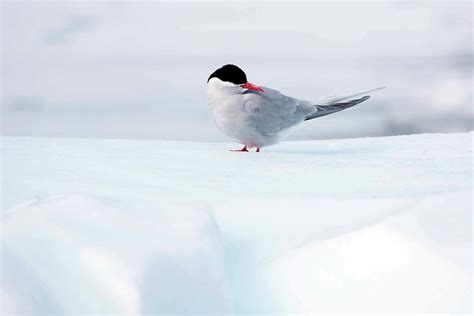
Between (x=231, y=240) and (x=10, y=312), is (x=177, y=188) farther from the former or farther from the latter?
(x=10, y=312)

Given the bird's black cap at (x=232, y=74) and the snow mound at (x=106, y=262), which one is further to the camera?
the bird's black cap at (x=232, y=74)

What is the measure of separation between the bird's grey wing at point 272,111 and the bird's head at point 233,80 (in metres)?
0.05

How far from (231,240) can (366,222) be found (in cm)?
39

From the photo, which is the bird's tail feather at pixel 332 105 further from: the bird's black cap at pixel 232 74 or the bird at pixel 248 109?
the bird's black cap at pixel 232 74

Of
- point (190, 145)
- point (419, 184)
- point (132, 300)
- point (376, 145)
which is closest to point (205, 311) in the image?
point (132, 300)

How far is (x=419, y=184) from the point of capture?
7.11 feet

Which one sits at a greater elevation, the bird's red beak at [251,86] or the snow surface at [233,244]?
the bird's red beak at [251,86]

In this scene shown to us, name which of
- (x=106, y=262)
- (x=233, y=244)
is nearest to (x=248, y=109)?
(x=233, y=244)

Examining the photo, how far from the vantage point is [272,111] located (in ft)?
10.6

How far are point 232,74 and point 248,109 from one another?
0.73 feet

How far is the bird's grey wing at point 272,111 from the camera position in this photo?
318cm

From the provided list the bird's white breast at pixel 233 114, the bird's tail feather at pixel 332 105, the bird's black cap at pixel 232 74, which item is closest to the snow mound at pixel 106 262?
the bird's white breast at pixel 233 114

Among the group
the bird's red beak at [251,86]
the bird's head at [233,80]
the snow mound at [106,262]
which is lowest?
the snow mound at [106,262]

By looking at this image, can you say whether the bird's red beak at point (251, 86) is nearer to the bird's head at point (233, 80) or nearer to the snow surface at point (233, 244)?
the bird's head at point (233, 80)
